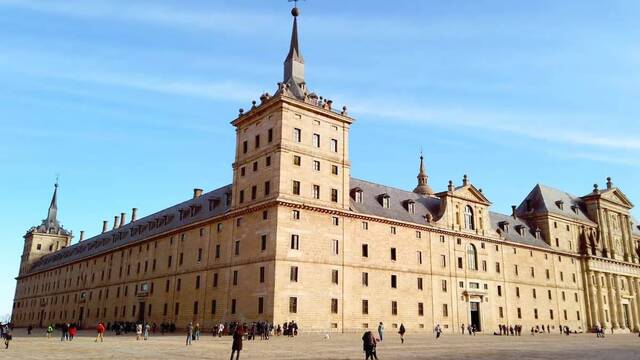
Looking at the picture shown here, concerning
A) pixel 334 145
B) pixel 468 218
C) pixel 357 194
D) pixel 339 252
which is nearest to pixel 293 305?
pixel 339 252

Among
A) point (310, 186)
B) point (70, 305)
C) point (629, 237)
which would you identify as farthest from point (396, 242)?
point (70, 305)

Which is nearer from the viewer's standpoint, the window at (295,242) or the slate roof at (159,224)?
the window at (295,242)

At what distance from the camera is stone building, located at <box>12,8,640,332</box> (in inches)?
1951

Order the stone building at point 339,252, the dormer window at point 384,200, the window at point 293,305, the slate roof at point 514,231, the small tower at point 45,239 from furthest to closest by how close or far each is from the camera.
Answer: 1. the small tower at point 45,239
2. the slate roof at point 514,231
3. the dormer window at point 384,200
4. the stone building at point 339,252
5. the window at point 293,305

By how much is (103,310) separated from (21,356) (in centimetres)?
5946

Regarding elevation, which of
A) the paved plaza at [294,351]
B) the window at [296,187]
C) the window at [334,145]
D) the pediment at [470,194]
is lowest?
the paved plaza at [294,351]

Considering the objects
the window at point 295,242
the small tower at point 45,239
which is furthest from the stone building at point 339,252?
the small tower at point 45,239

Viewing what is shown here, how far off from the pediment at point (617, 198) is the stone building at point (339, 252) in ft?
1.35

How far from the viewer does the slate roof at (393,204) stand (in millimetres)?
57578

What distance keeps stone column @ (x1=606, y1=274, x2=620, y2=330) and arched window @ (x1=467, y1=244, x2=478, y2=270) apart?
99.9 ft

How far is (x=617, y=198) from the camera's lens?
299 ft

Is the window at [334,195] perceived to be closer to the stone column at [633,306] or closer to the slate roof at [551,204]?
the slate roof at [551,204]

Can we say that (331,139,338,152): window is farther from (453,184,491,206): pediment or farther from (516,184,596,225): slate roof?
(516,184,596,225): slate roof

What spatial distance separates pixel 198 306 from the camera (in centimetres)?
5669
